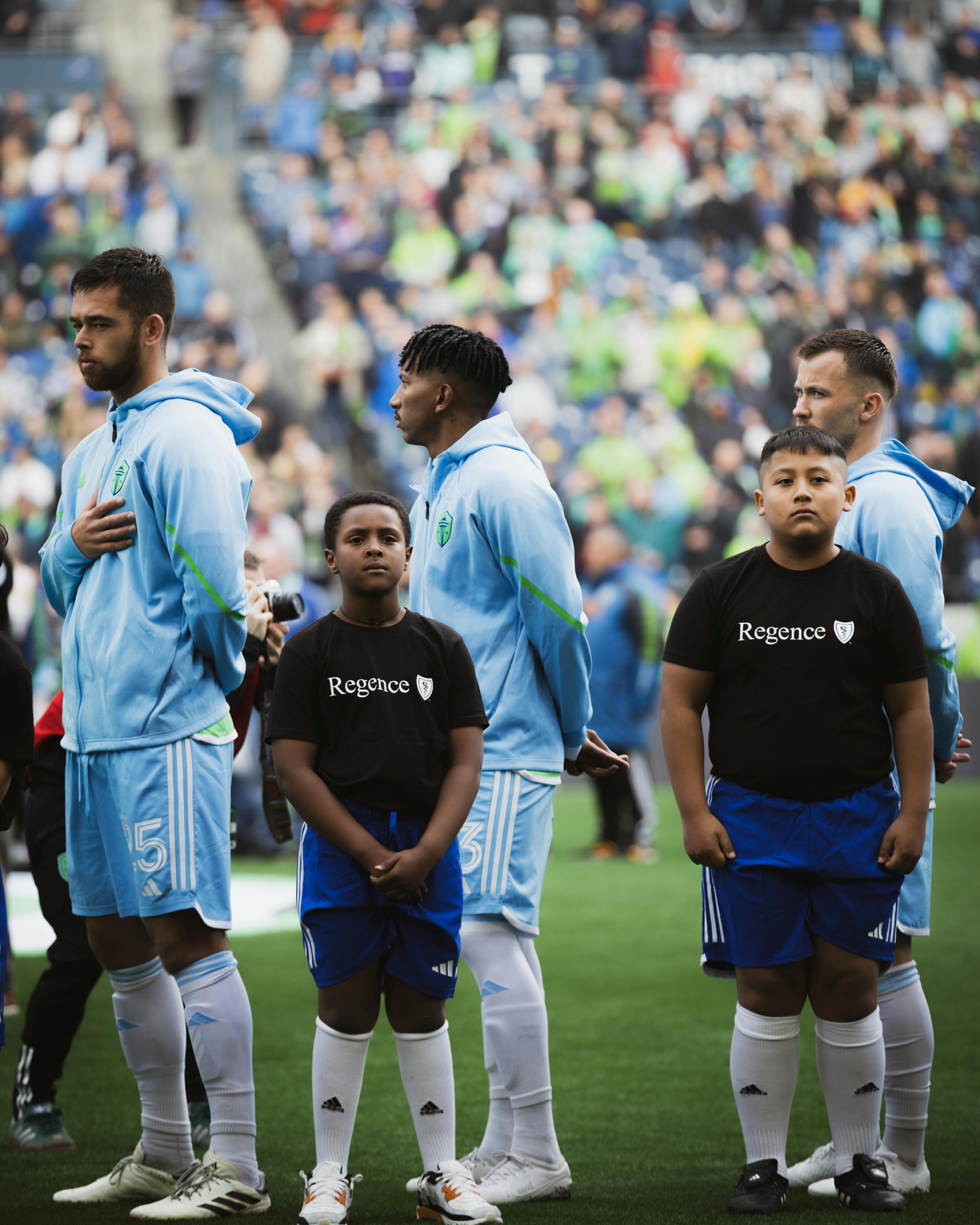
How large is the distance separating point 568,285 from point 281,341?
359cm

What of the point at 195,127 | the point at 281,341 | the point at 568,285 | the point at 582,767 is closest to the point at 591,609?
the point at 568,285

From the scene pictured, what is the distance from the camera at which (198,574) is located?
3385mm

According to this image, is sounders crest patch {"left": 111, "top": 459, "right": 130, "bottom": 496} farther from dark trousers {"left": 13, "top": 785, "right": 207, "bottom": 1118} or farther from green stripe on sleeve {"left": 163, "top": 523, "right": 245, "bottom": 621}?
dark trousers {"left": 13, "top": 785, "right": 207, "bottom": 1118}

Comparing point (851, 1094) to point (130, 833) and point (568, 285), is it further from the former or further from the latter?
point (568, 285)

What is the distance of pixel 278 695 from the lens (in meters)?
A: 3.31

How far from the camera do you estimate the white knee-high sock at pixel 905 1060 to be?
12.1 feet

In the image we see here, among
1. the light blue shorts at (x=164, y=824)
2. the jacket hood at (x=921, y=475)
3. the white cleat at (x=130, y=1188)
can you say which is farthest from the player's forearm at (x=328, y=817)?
the jacket hood at (x=921, y=475)

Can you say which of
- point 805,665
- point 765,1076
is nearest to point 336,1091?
point 765,1076

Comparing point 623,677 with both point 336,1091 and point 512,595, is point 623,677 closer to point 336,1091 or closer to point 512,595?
point 512,595

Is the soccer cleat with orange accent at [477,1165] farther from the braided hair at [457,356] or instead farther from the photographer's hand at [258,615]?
the braided hair at [457,356]

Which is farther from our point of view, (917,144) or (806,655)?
(917,144)

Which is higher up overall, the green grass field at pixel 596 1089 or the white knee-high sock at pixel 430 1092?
the white knee-high sock at pixel 430 1092

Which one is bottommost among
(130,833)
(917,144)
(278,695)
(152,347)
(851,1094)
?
(851,1094)

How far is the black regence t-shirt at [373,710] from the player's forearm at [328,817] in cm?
5
